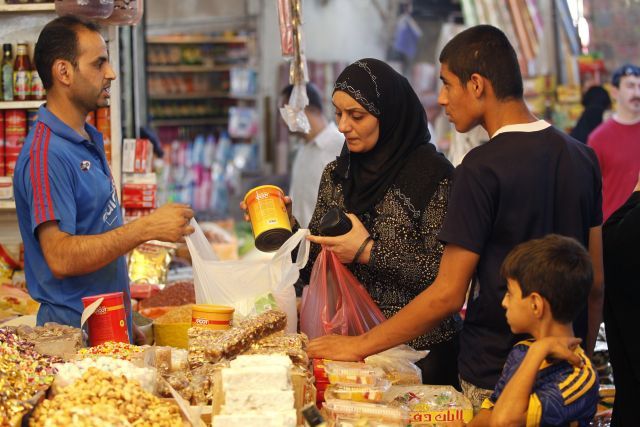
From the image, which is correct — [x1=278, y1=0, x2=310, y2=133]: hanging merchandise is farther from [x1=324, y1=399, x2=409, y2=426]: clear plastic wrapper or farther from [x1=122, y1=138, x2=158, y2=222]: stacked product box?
[x1=324, y1=399, x2=409, y2=426]: clear plastic wrapper

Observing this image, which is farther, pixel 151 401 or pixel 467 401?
pixel 467 401

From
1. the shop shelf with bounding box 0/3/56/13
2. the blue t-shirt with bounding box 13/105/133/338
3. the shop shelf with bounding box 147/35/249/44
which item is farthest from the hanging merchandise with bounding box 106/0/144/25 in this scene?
the shop shelf with bounding box 147/35/249/44

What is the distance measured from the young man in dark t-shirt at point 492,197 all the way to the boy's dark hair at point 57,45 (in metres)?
1.30

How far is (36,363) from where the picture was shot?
92.9 inches

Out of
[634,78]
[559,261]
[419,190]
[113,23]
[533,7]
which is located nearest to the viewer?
[559,261]

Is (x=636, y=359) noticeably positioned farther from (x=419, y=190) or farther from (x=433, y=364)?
(x=419, y=190)

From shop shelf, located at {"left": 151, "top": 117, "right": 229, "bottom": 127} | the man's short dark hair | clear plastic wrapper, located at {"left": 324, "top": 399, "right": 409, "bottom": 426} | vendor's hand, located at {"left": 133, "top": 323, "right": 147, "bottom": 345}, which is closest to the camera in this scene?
clear plastic wrapper, located at {"left": 324, "top": 399, "right": 409, "bottom": 426}

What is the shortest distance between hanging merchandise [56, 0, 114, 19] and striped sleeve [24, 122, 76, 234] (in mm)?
1108

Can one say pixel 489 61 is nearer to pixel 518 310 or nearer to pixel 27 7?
pixel 518 310

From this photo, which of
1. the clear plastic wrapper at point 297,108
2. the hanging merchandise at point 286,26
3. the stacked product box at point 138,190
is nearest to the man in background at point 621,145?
the clear plastic wrapper at point 297,108

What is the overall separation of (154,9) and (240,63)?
4.04ft

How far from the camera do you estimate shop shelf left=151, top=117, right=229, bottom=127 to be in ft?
36.8

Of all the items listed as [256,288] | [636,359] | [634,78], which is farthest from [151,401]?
[634,78]

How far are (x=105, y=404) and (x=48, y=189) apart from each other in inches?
38.1
